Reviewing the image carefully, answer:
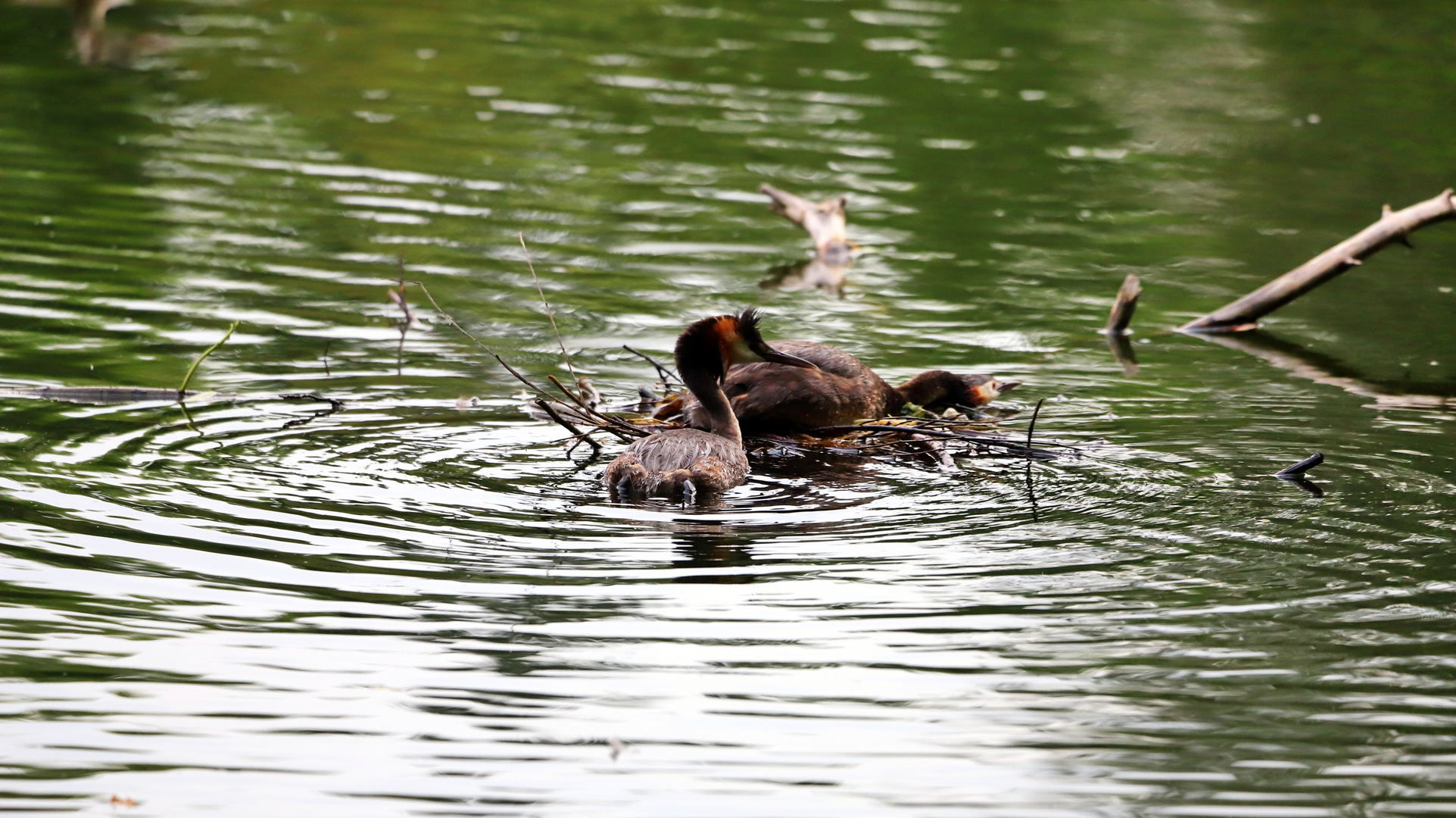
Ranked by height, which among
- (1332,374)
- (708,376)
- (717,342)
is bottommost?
(1332,374)

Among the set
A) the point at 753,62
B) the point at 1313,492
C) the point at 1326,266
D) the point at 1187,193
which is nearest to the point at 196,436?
the point at 1313,492

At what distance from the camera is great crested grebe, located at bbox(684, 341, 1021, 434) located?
31.2 ft

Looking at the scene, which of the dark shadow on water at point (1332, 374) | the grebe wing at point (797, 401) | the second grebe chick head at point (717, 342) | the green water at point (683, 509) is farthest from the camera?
the dark shadow on water at point (1332, 374)

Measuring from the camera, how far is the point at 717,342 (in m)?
8.88

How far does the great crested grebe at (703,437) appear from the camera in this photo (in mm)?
8109

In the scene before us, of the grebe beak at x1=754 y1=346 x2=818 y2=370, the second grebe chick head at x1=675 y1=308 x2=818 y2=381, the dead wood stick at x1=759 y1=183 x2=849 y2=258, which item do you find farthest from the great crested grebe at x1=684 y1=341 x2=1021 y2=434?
the dead wood stick at x1=759 y1=183 x2=849 y2=258

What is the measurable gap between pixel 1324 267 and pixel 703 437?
231 inches

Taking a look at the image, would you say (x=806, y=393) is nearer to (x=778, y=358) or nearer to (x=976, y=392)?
(x=778, y=358)

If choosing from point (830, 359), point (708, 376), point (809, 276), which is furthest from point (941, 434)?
point (809, 276)

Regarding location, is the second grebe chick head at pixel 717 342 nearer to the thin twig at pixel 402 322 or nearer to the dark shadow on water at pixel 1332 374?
the thin twig at pixel 402 322

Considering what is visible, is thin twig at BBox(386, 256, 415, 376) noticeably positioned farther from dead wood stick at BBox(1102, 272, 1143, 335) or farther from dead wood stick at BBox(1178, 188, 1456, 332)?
dead wood stick at BBox(1178, 188, 1456, 332)

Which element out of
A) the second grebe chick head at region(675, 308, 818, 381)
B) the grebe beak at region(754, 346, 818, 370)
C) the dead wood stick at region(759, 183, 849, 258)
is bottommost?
the dead wood stick at region(759, 183, 849, 258)

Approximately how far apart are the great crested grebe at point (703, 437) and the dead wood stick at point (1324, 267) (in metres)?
4.44

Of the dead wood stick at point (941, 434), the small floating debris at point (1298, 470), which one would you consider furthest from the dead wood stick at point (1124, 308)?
the small floating debris at point (1298, 470)
